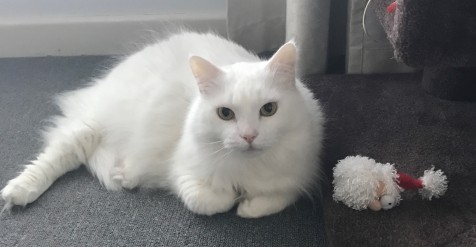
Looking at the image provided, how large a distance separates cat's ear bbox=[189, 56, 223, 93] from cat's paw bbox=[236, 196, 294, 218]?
13.7 inches

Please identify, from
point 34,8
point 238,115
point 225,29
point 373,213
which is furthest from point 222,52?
point 34,8

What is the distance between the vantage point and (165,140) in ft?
5.05

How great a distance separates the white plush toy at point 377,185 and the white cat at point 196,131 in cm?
15

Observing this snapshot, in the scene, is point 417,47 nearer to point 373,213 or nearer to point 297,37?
point 373,213

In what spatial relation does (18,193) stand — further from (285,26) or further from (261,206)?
(285,26)

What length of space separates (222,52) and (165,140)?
0.34m

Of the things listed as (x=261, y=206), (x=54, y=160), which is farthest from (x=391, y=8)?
(x=54, y=160)

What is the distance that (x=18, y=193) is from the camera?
1.49 metres

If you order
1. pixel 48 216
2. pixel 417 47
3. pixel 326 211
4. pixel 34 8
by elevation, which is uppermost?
pixel 417 47

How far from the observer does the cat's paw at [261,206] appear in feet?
4.48

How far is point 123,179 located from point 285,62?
686mm

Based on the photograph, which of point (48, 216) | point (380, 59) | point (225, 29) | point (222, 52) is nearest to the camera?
point (48, 216)

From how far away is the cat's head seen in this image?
1170mm

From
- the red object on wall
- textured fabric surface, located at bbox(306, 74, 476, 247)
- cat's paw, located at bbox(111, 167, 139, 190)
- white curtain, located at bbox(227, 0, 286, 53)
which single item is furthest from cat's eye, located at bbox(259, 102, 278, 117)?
white curtain, located at bbox(227, 0, 286, 53)
